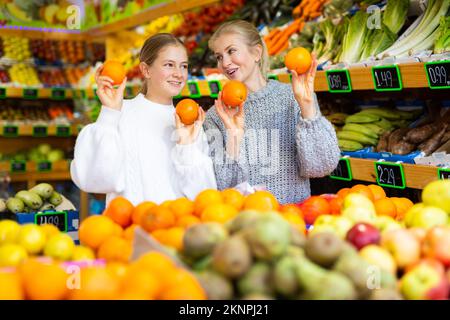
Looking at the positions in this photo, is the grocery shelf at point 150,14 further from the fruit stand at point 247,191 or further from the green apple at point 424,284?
the green apple at point 424,284

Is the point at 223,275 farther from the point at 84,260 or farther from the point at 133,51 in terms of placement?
the point at 133,51

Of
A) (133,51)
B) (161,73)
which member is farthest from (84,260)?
(133,51)

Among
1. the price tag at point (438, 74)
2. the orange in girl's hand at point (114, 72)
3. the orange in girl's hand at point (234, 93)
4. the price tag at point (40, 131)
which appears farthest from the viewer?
the price tag at point (40, 131)

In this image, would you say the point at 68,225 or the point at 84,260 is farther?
the point at 68,225

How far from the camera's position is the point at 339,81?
3.69m

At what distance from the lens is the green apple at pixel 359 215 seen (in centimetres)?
186

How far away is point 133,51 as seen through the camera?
700 centimetres

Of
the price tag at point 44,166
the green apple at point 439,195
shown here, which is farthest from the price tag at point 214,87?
the price tag at point 44,166

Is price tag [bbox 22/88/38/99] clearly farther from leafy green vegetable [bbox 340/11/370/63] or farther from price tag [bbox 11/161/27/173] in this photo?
leafy green vegetable [bbox 340/11/370/63]

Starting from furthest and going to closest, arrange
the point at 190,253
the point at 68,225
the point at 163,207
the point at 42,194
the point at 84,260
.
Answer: the point at 42,194 < the point at 68,225 < the point at 163,207 < the point at 84,260 < the point at 190,253

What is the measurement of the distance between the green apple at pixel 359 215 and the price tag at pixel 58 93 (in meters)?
5.80

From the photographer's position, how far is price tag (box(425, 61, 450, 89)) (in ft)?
9.66

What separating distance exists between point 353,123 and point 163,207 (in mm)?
2478
